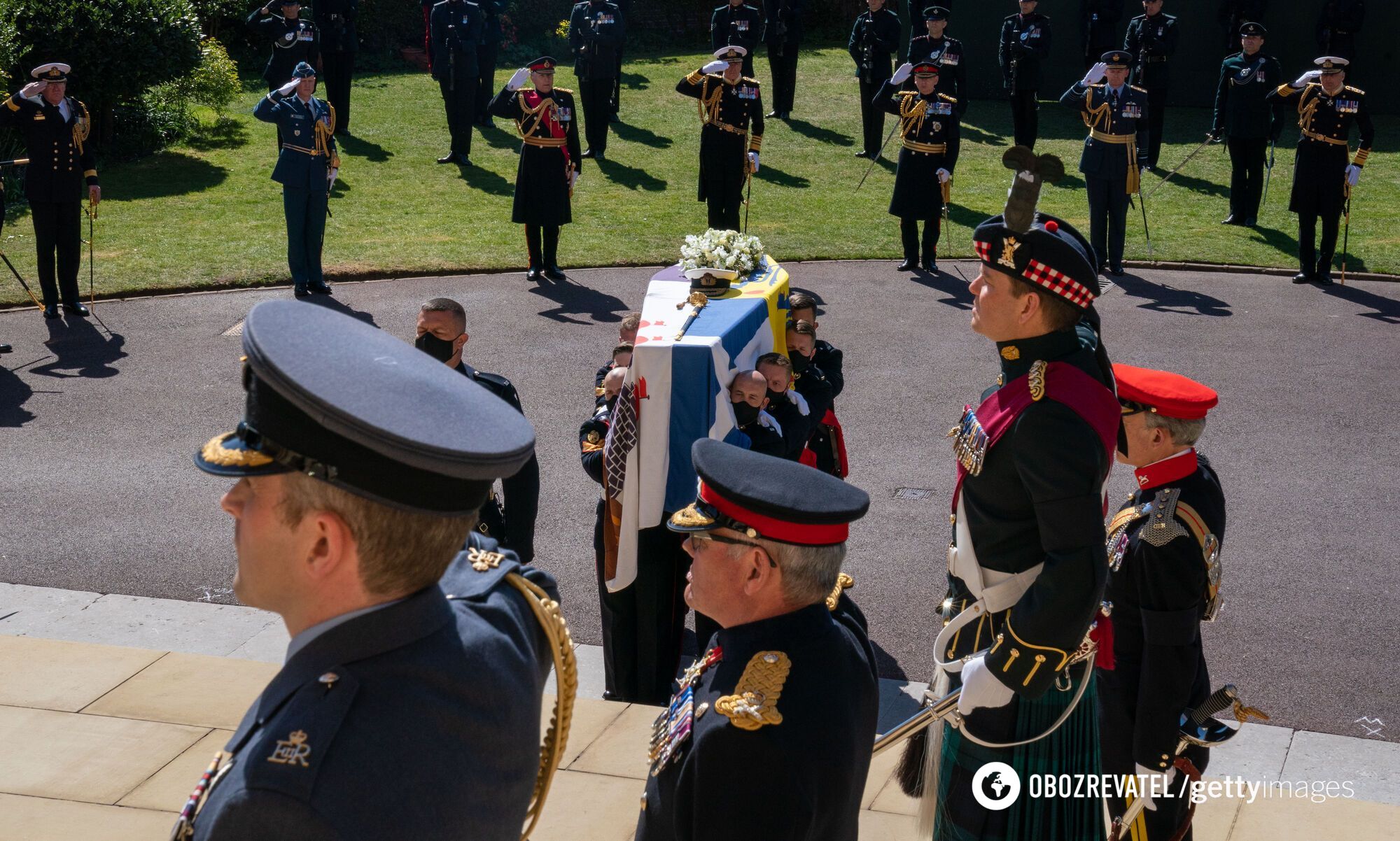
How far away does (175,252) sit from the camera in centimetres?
1448

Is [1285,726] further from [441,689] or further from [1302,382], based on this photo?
[1302,382]

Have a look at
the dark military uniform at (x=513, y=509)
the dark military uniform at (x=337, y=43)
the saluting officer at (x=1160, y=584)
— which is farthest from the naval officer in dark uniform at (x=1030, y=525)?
the dark military uniform at (x=337, y=43)

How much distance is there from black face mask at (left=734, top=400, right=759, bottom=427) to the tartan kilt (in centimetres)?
234

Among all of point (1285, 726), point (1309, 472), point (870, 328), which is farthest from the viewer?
point (870, 328)

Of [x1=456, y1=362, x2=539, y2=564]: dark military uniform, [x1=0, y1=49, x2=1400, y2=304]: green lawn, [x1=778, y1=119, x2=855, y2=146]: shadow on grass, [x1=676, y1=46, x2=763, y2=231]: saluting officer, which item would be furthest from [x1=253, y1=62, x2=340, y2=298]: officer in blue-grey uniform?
[x1=778, y1=119, x2=855, y2=146]: shadow on grass

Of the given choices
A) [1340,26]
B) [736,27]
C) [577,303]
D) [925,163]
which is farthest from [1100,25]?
[577,303]

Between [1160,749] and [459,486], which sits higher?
[459,486]

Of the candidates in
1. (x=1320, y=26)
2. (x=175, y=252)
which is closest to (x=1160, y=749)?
(x=175, y=252)

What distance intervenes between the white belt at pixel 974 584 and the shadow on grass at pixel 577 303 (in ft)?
28.0

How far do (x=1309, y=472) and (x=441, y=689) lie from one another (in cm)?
782

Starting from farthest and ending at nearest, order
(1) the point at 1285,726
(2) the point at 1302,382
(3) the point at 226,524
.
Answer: (2) the point at 1302,382
(3) the point at 226,524
(1) the point at 1285,726

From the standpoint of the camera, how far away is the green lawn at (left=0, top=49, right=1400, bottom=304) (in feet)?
A: 47.4

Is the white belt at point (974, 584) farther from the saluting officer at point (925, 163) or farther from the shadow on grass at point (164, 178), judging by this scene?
the shadow on grass at point (164, 178)

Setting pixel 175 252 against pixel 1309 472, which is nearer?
pixel 1309 472
